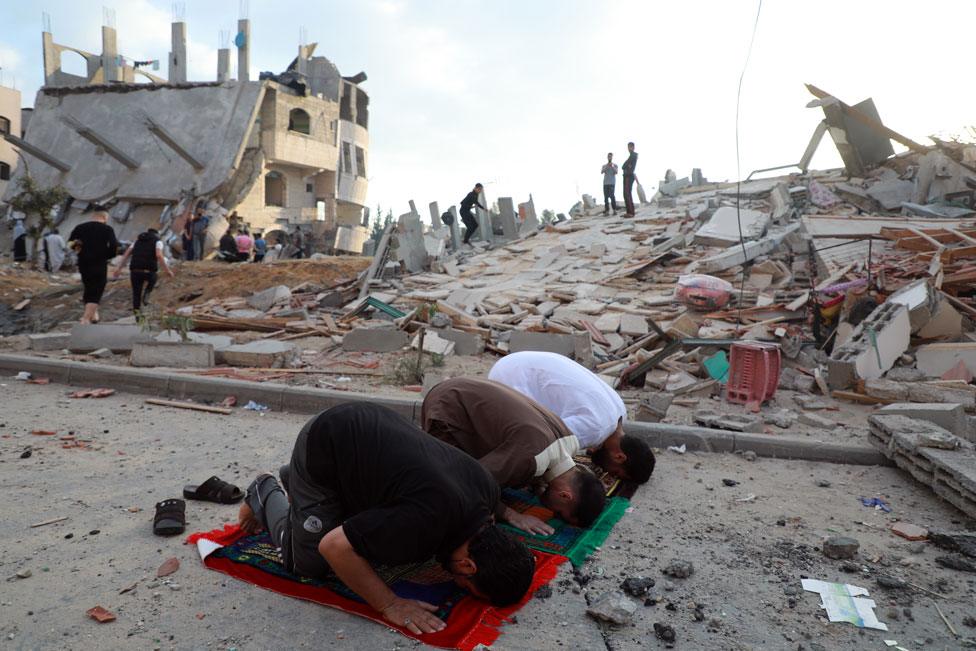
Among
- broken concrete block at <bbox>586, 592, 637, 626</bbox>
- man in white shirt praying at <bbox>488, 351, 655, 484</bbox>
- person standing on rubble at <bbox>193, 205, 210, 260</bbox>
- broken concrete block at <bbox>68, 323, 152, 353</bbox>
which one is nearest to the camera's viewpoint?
broken concrete block at <bbox>586, 592, 637, 626</bbox>

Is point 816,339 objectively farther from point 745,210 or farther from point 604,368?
point 745,210

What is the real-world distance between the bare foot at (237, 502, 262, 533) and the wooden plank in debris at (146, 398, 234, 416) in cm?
291

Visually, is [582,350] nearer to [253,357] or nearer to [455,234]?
[253,357]

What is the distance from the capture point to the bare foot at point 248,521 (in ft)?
11.6

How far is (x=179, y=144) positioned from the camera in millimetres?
29422

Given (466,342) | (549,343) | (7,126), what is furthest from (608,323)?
(7,126)

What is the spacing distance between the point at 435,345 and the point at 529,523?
17.5 ft

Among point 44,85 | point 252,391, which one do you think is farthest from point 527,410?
point 44,85

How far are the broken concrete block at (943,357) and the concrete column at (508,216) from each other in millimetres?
14367

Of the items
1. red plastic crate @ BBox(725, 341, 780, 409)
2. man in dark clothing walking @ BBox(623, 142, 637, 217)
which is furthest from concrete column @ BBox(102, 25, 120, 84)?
red plastic crate @ BBox(725, 341, 780, 409)

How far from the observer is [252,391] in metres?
6.64

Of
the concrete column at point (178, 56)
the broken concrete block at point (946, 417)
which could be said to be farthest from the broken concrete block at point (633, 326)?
the concrete column at point (178, 56)

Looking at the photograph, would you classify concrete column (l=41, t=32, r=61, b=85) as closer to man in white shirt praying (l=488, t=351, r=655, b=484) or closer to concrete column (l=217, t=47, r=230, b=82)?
concrete column (l=217, t=47, r=230, b=82)

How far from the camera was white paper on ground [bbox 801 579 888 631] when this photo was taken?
2906 millimetres
